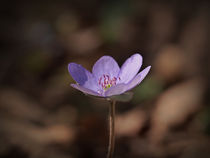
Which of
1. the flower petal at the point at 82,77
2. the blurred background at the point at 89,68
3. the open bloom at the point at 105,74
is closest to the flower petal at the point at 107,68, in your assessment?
the open bloom at the point at 105,74

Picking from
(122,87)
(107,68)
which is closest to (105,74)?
(107,68)

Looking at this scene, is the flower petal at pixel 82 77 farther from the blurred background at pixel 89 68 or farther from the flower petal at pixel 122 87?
the blurred background at pixel 89 68

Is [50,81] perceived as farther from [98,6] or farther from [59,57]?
[98,6]

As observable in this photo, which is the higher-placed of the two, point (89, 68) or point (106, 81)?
point (89, 68)

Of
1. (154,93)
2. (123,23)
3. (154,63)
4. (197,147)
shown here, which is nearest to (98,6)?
(123,23)

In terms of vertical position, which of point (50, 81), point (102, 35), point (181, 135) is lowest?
point (181, 135)

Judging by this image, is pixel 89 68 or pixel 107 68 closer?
pixel 107 68

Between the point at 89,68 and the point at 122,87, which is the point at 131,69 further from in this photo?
the point at 89,68
